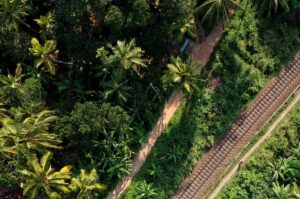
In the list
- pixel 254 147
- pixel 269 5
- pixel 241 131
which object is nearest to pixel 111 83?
pixel 241 131

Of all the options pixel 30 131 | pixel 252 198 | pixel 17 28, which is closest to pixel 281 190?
pixel 252 198

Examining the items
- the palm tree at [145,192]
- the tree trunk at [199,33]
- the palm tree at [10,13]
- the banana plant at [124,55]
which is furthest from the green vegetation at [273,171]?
the palm tree at [10,13]

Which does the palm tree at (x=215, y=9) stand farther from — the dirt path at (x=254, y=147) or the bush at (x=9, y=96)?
the bush at (x=9, y=96)

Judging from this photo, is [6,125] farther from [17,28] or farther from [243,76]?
[243,76]

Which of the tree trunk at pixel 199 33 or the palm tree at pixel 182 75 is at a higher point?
the tree trunk at pixel 199 33

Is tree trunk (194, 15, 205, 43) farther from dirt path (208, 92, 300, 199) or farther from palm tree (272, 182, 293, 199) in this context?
palm tree (272, 182, 293, 199)

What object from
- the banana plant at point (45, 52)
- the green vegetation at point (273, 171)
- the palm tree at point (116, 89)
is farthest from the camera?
the green vegetation at point (273, 171)
